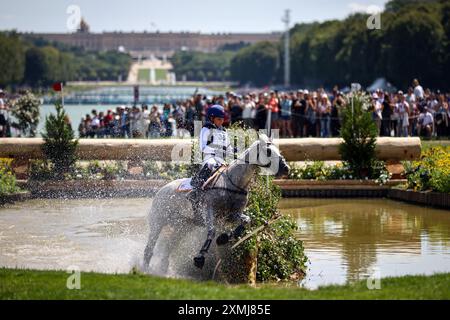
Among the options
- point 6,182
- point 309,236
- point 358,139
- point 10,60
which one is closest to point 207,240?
point 309,236

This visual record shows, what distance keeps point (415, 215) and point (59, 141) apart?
30.9ft

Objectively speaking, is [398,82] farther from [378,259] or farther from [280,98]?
[378,259]

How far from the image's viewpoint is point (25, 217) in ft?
67.3

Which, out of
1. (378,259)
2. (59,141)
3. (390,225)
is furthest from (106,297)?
(59,141)

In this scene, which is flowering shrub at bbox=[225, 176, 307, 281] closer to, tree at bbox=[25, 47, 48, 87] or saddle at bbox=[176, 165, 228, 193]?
saddle at bbox=[176, 165, 228, 193]

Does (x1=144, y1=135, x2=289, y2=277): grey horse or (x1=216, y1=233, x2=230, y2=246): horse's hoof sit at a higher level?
(x1=144, y1=135, x2=289, y2=277): grey horse

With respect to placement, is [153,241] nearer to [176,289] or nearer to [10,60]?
[176,289]

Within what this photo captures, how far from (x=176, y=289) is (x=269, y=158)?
281cm

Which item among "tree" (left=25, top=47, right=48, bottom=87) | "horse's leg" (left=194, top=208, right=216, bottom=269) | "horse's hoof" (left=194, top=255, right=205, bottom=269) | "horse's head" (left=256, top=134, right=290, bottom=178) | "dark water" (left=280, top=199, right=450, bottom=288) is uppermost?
"tree" (left=25, top=47, right=48, bottom=87)

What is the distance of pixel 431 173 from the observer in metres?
22.6

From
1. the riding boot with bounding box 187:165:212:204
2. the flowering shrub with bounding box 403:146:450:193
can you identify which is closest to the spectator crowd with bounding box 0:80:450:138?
the flowering shrub with bounding box 403:146:450:193

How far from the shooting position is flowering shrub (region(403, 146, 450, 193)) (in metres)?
21.9

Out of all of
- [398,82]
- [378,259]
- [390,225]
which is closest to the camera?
[378,259]

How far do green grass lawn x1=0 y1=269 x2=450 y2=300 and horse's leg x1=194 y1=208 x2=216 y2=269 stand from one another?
1.17 m
